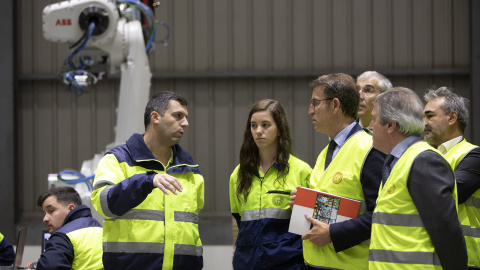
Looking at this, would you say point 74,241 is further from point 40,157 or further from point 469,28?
point 469,28

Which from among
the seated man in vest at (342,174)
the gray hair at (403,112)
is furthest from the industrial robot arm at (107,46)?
the gray hair at (403,112)

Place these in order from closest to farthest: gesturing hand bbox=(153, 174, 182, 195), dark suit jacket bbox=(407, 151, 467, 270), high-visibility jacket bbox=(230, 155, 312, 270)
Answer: dark suit jacket bbox=(407, 151, 467, 270)
gesturing hand bbox=(153, 174, 182, 195)
high-visibility jacket bbox=(230, 155, 312, 270)

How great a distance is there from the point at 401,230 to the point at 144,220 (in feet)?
4.31

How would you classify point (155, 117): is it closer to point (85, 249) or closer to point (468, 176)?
point (85, 249)

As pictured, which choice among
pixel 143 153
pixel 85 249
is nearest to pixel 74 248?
pixel 85 249

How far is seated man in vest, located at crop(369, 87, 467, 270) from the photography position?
2.38 metres

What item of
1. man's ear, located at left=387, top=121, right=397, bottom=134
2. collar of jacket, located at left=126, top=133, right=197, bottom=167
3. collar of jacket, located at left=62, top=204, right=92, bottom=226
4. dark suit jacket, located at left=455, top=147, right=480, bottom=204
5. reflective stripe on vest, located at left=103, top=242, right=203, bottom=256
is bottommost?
reflective stripe on vest, located at left=103, top=242, right=203, bottom=256

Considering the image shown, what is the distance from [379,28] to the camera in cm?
919

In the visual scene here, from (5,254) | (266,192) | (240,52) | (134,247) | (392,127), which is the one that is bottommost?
(5,254)

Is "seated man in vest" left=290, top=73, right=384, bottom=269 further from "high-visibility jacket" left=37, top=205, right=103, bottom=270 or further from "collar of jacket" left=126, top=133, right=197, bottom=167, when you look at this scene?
"high-visibility jacket" left=37, top=205, right=103, bottom=270

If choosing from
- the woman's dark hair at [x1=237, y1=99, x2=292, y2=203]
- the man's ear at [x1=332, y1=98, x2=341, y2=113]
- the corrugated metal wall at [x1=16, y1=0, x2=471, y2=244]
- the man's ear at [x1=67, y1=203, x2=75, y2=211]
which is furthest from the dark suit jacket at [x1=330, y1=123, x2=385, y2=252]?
the corrugated metal wall at [x1=16, y1=0, x2=471, y2=244]

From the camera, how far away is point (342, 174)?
298 cm

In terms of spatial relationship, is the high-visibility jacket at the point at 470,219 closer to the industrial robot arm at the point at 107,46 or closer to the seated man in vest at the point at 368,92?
the seated man in vest at the point at 368,92

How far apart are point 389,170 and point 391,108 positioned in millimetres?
280
